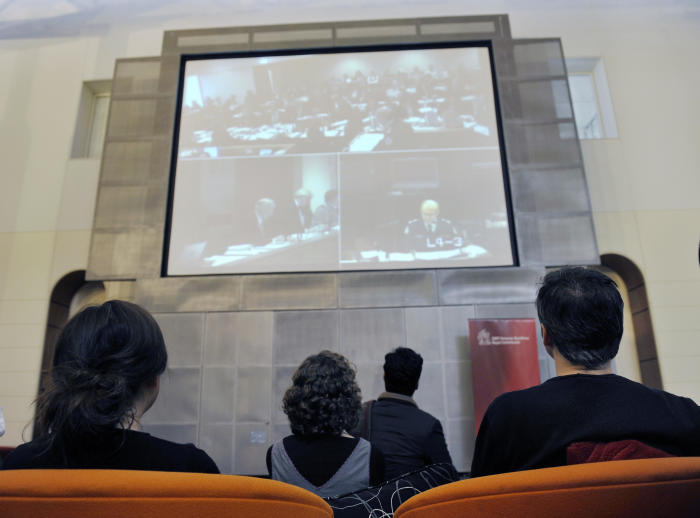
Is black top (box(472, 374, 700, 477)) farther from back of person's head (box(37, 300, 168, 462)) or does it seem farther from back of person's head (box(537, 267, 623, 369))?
back of person's head (box(37, 300, 168, 462))

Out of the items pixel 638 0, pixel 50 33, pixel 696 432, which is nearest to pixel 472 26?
pixel 638 0

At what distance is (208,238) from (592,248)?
4144mm

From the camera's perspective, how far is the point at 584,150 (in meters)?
6.26

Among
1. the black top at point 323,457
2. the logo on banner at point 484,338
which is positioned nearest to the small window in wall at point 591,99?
the logo on banner at point 484,338

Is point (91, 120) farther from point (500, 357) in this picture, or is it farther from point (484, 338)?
point (500, 357)

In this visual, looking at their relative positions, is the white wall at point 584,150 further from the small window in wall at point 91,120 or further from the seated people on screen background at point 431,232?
the seated people on screen background at point 431,232

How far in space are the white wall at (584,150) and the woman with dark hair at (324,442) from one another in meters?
5.01

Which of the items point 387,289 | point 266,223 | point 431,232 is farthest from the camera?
point 266,223

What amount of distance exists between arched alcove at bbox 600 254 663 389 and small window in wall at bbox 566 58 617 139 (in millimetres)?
1634

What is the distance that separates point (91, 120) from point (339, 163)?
3681 millimetres

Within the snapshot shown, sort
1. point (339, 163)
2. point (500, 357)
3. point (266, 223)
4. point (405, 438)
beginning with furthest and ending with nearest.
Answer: point (339, 163)
point (266, 223)
point (500, 357)
point (405, 438)

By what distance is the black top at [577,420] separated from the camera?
987 mm

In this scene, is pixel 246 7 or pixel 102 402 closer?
pixel 102 402

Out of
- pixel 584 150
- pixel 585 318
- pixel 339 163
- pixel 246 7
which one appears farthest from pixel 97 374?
pixel 246 7
